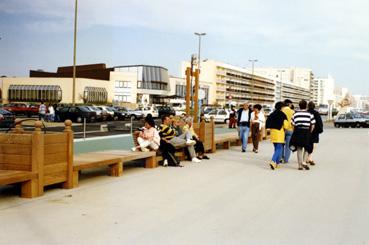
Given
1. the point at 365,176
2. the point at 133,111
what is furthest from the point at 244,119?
the point at 133,111

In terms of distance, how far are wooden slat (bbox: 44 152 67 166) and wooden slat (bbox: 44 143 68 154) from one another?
0.16 feet

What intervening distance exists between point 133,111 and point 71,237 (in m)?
49.7

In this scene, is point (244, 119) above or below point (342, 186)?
above

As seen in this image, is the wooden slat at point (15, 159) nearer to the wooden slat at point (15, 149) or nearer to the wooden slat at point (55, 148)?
the wooden slat at point (15, 149)

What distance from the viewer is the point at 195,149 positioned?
13.8 m

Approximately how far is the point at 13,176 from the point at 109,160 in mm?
2777

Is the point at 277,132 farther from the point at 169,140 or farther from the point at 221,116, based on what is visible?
the point at 221,116

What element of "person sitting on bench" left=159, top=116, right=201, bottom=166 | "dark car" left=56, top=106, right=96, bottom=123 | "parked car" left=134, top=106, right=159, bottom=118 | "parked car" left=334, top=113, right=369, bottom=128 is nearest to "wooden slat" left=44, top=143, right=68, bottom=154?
"person sitting on bench" left=159, top=116, right=201, bottom=166

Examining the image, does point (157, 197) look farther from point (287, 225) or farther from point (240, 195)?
point (287, 225)

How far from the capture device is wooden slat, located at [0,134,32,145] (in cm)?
746

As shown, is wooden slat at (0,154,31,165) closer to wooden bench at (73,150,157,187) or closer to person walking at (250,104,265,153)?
wooden bench at (73,150,157,187)

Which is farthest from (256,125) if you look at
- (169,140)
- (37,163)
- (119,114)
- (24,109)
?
(24,109)

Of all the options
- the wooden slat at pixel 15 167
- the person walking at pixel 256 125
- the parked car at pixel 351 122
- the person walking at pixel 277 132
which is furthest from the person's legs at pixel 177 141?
the parked car at pixel 351 122

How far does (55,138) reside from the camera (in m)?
8.01
